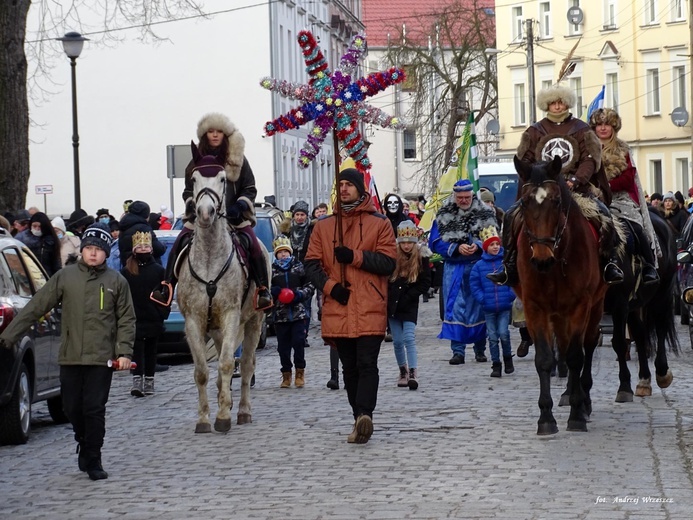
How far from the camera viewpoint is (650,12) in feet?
229

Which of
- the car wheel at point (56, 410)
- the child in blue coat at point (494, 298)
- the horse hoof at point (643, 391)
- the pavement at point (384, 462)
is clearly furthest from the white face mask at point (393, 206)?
the car wheel at point (56, 410)

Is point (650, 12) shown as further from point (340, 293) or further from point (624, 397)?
point (340, 293)

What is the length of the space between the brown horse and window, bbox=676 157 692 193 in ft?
183

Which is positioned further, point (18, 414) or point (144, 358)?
point (144, 358)

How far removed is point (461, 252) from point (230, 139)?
5574mm

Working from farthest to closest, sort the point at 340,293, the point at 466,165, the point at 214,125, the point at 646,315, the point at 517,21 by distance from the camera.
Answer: the point at 517,21 < the point at 466,165 < the point at 646,315 < the point at 214,125 < the point at 340,293

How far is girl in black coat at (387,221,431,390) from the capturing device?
16.4 meters

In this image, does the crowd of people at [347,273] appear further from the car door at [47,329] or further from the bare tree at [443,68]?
the bare tree at [443,68]

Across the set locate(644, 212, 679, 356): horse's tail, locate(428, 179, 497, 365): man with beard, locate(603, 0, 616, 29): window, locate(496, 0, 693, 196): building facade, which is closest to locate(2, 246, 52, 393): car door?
locate(644, 212, 679, 356): horse's tail

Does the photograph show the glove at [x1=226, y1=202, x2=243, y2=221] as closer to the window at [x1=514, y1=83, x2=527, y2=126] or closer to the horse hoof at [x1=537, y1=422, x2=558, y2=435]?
the horse hoof at [x1=537, y1=422, x2=558, y2=435]

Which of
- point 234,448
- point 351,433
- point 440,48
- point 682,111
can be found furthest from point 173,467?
point 440,48

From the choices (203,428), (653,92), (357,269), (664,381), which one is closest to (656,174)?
(653,92)

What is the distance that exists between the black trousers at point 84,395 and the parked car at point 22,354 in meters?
1.42

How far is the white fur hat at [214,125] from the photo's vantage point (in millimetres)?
14016
